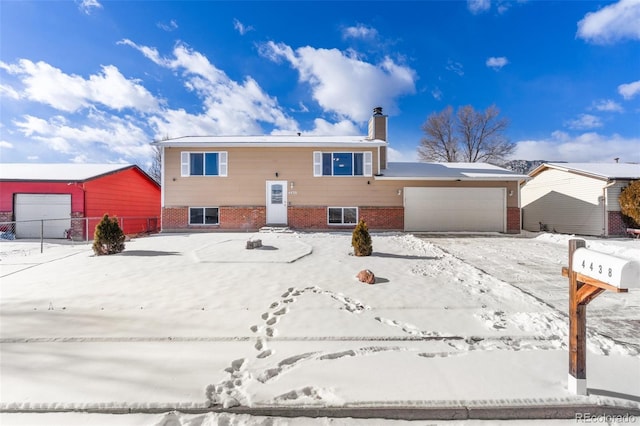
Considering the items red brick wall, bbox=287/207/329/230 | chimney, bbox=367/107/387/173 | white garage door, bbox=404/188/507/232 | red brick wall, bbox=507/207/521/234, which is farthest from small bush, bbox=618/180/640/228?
red brick wall, bbox=287/207/329/230

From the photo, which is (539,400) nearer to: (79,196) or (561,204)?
(79,196)

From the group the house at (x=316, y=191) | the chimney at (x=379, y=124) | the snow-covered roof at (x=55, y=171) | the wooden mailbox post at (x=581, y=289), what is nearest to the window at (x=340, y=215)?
the house at (x=316, y=191)

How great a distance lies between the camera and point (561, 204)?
15.9 metres

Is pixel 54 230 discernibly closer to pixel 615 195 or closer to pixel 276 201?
pixel 276 201

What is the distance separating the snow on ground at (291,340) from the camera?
2.44 m

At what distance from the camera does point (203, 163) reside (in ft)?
44.5

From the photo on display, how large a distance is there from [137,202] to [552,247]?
21.8 m

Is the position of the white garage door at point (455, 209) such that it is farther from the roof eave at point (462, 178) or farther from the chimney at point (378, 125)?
the chimney at point (378, 125)

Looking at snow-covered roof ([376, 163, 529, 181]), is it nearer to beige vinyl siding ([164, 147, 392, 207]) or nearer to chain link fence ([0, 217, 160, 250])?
beige vinyl siding ([164, 147, 392, 207])

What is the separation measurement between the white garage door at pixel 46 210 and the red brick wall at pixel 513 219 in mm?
21042

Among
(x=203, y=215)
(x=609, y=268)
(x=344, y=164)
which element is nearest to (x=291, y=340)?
(x=609, y=268)

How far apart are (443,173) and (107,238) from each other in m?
14.2

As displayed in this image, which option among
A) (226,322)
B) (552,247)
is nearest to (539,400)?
(226,322)

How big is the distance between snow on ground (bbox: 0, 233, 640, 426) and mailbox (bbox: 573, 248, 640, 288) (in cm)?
81
